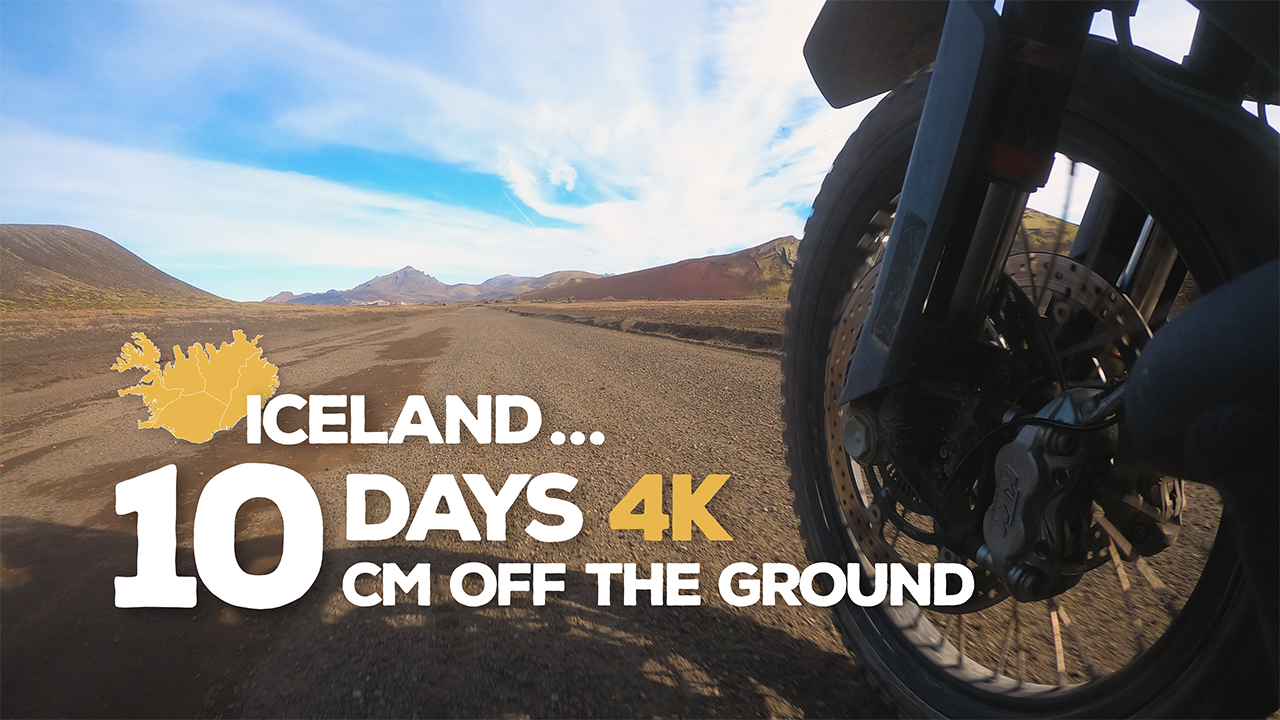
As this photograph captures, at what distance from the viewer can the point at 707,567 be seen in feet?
7.56

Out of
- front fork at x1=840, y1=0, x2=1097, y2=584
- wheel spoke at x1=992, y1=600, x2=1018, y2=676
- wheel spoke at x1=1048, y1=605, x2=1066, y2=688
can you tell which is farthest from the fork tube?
wheel spoke at x1=992, y1=600, x2=1018, y2=676

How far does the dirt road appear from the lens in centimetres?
162

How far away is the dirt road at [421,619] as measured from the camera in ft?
5.32

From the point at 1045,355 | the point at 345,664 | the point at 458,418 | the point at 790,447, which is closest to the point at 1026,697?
the point at 1045,355

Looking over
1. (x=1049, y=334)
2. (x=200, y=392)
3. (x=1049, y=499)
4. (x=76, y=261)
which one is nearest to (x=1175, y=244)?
(x=1049, y=334)

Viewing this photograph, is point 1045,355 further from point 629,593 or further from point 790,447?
point 629,593

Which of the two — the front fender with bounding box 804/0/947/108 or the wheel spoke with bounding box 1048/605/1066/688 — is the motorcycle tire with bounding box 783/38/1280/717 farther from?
the front fender with bounding box 804/0/947/108

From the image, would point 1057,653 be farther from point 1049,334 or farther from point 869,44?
point 869,44

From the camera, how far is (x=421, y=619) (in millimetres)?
2023

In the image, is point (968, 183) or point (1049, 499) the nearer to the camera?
point (1049, 499)

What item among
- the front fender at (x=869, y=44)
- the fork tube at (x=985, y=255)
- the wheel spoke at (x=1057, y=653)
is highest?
the front fender at (x=869, y=44)

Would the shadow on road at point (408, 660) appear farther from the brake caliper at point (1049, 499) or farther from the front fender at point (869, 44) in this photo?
the front fender at point (869, 44)

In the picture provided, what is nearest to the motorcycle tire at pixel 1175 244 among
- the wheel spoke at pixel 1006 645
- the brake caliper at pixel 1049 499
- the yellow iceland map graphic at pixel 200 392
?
the brake caliper at pixel 1049 499

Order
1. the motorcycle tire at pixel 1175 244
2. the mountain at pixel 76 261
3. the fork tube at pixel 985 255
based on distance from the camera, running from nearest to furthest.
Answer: the motorcycle tire at pixel 1175 244 < the fork tube at pixel 985 255 < the mountain at pixel 76 261
